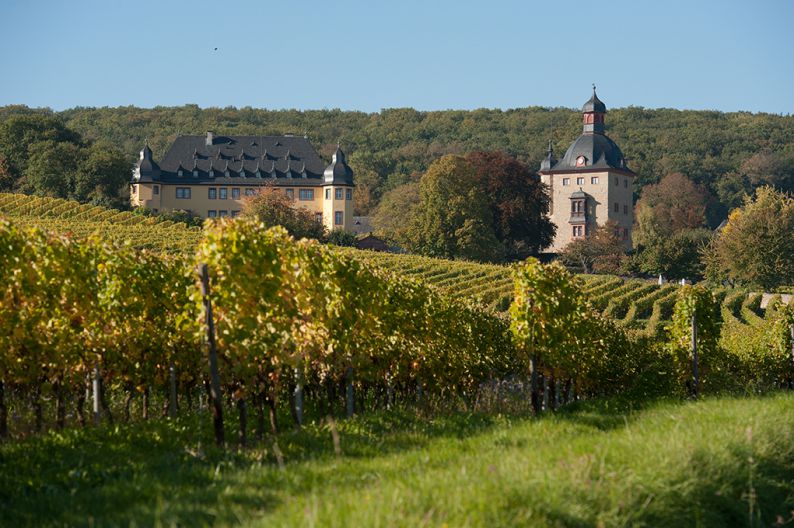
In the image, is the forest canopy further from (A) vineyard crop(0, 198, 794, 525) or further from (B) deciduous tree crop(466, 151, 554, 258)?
(A) vineyard crop(0, 198, 794, 525)

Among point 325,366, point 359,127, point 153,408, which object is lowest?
point 153,408

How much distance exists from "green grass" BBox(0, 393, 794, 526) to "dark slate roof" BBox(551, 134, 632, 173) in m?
88.8

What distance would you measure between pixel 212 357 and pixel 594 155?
92355 mm

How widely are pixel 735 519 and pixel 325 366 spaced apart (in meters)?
7.42

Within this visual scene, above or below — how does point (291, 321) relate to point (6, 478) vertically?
above

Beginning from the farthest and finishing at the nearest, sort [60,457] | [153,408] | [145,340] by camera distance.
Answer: [153,408] → [145,340] → [60,457]

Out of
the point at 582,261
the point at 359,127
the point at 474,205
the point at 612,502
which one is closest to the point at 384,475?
the point at 612,502

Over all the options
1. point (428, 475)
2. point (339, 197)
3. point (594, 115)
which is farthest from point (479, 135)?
point (428, 475)

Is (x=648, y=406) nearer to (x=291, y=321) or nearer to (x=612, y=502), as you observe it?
(x=291, y=321)

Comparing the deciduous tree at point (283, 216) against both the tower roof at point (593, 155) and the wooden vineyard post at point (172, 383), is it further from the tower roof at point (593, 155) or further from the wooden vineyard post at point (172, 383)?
the wooden vineyard post at point (172, 383)

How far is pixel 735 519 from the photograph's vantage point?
9805 millimetres

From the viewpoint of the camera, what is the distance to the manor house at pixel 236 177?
8600 centimetres

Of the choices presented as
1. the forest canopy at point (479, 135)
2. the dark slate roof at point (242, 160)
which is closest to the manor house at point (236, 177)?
the dark slate roof at point (242, 160)

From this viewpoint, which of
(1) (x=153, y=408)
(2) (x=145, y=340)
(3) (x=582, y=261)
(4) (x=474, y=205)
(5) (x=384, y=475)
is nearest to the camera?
(5) (x=384, y=475)
